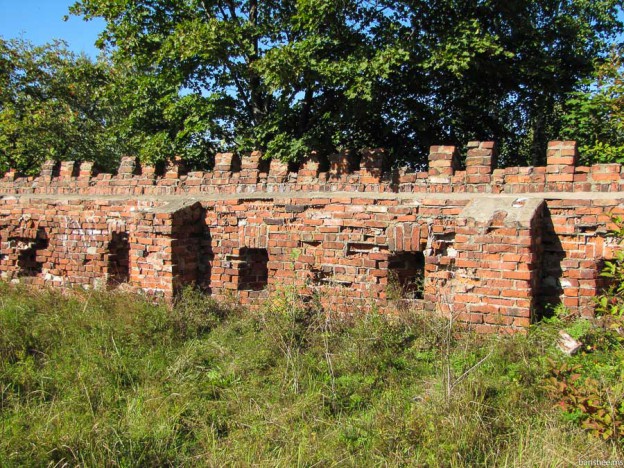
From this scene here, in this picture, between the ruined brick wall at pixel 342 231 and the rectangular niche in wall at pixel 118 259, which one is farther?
the rectangular niche in wall at pixel 118 259

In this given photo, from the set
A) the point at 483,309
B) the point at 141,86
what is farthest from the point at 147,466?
the point at 141,86

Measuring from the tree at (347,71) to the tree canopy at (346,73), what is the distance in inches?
0.8

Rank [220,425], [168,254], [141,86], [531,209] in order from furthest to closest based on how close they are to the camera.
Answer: [141,86]
[168,254]
[531,209]
[220,425]

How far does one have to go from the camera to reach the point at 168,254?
6.63m

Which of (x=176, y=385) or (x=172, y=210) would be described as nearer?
(x=176, y=385)

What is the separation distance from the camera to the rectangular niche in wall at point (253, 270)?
22.3 ft

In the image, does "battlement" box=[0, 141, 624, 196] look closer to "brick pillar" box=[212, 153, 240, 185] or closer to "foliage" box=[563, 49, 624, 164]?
"brick pillar" box=[212, 153, 240, 185]

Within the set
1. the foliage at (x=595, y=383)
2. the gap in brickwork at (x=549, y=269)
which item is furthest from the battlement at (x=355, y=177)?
the foliage at (x=595, y=383)

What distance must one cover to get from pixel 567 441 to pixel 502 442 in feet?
1.30

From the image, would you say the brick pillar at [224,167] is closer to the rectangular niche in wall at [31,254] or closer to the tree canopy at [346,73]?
the tree canopy at [346,73]

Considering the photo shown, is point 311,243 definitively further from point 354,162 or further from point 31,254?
point 31,254

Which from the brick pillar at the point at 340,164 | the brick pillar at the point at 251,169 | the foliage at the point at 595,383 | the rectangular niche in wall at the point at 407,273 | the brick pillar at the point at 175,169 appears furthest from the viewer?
the brick pillar at the point at 175,169

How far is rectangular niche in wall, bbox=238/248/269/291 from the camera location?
6793mm

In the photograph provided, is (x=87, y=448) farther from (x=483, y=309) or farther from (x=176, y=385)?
(x=483, y=309)
